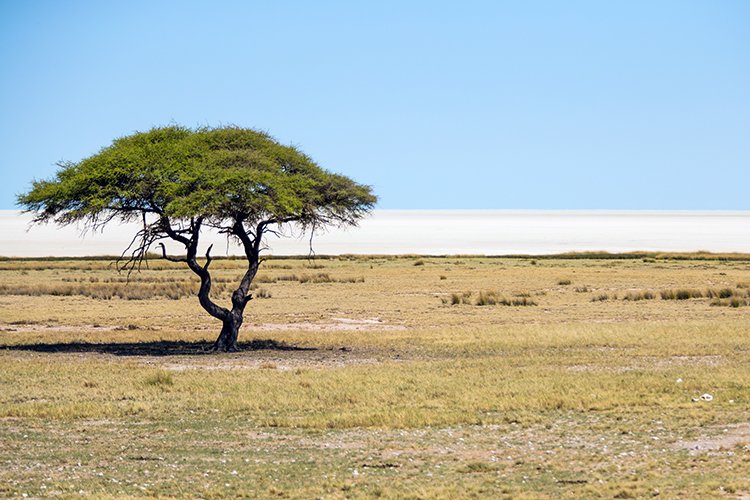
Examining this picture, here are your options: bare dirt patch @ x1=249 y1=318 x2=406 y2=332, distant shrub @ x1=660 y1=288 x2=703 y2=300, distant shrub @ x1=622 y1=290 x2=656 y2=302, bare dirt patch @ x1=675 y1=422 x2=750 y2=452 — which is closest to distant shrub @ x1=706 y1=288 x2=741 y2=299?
distant shrub @ x1=660 y1=288 x2=703 y2=300

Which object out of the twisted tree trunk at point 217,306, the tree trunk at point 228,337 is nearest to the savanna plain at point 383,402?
the tree trunk at point 228,337

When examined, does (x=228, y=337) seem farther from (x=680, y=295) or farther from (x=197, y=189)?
(x=680, y=295)

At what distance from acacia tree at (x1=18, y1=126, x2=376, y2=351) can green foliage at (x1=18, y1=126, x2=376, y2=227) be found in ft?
0.10

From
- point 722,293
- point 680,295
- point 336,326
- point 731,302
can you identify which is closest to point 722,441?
point 336,326

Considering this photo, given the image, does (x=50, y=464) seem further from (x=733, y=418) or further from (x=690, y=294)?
(x=690, y=294)

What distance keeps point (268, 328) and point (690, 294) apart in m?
22.1

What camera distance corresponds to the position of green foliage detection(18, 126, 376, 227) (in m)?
30.1

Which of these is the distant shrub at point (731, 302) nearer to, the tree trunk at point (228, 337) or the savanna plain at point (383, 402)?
the savanna plain at point (383, 402)

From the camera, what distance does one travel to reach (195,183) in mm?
30344

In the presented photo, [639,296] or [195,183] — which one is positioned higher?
[195,183]

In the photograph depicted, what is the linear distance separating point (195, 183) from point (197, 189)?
13.6 inches

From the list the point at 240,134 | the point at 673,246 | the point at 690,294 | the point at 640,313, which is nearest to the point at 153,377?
the point at 240,134

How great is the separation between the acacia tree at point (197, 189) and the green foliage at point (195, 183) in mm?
31

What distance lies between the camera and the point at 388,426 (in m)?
18.1
